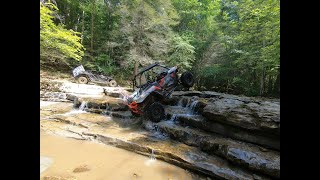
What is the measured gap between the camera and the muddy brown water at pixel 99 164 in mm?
4559

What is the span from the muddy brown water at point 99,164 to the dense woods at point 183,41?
19.1ft

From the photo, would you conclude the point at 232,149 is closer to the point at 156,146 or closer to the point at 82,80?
the point at 156,146

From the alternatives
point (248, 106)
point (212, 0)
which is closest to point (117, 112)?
point (248, 106)

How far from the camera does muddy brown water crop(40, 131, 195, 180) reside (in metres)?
4.56

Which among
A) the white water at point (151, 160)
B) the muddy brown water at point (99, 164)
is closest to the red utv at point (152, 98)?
the muddy brown water at point (99, 164)

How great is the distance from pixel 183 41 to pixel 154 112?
1085cm

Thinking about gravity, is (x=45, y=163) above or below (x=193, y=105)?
below

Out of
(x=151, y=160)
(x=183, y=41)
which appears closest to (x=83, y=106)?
(x=151, y=160)

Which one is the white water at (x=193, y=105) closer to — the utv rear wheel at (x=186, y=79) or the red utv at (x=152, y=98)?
the utv rear wheel at (x=186, y=79)

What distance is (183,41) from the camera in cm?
1758

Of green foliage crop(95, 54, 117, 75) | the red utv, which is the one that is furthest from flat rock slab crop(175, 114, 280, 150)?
green foliage crop(95, 54, 117, 75)

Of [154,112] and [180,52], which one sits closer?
[154,112]
